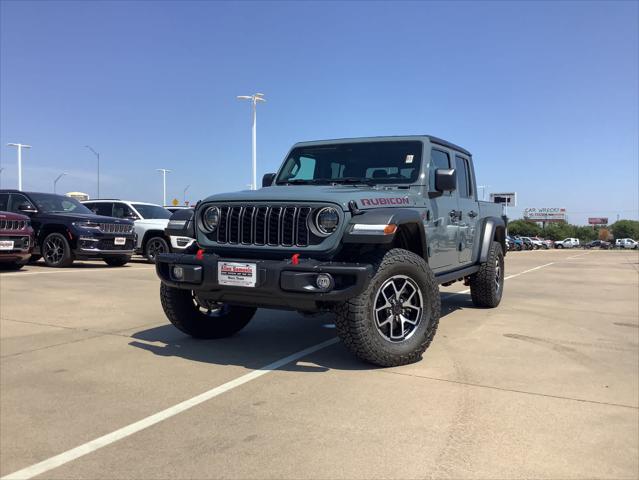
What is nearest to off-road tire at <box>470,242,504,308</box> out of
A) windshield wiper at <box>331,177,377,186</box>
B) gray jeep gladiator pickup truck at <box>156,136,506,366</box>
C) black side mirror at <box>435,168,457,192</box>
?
gray jeep gladiator pickup truck at <box>156,136,506,366</box>

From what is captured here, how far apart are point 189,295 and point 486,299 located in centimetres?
420

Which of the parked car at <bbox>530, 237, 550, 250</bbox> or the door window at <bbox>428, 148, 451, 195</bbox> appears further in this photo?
the parked car at <bbox>530, 237, 550, 250</bbox>

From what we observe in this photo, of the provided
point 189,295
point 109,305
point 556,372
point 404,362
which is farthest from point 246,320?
point 556,372

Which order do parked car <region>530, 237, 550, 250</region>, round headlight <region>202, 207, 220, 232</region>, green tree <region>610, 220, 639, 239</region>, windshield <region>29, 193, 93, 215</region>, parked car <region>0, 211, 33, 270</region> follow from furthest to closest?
green tree <region>610, 220, 639, 239</region> → parked car <region>530, 237, 550, 250</region> → windshield <region>29, 193, 93, 215</region> → parked car <region>0, 211, 33, 270</region> → round headlight <region>202, 207, 220, 232</region>

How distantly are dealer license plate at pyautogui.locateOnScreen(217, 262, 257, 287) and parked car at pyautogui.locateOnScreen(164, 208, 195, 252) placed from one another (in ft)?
2.42

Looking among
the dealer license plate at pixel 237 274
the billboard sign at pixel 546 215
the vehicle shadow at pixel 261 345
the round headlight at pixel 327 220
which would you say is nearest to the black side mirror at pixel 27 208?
the vehicle shadow at pixel 261 345

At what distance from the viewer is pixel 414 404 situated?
3447 millimetres

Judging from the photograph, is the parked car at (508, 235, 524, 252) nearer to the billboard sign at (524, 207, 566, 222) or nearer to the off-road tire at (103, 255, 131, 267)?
the off-road tire at (103, 255, 131, 267)

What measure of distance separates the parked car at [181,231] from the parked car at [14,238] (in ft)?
22.8

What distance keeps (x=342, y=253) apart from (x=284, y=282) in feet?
2.00

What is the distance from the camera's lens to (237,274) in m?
4.06

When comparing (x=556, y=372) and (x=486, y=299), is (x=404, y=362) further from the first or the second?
(x=486, y=299)

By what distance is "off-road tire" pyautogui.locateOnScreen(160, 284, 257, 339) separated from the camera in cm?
491

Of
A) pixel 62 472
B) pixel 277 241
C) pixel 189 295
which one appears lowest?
pixel 62 472
